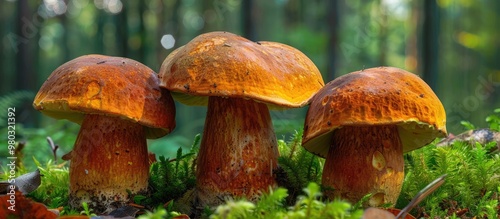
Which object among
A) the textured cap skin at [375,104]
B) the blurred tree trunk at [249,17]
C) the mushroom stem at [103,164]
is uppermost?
the blurred tree trunk at [249,17]

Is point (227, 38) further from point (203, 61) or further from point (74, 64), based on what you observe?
point (74, 64)

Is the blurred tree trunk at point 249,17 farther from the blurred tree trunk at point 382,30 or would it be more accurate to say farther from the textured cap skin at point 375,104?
the blurred tree trunk at point 382,30

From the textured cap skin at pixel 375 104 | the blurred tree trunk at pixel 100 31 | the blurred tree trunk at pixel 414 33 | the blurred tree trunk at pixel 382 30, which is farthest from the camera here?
the blurred tree trunk at pixel 382 30

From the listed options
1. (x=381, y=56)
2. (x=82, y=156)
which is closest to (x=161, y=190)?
(x=82, y=156)

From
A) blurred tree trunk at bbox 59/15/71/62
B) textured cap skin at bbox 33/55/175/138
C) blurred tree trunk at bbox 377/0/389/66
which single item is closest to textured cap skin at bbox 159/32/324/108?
textured cap skin at bbox 33/55/175/138

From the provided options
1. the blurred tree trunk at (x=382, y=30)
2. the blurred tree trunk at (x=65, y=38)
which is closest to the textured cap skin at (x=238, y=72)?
the blurred tree trunk at (x=382, y=30)

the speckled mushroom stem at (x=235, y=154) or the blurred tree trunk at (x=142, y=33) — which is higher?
the blurred tree trunk at (x=142, y=33)

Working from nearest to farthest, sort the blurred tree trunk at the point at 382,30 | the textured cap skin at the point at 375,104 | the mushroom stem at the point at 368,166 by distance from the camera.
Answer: the textured cap skin at the point at 375,104 < the mushroom stem at the point at 368,166 < the blurred tree trunk at the point at 382,30

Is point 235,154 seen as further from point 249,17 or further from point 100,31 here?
point 100,31
